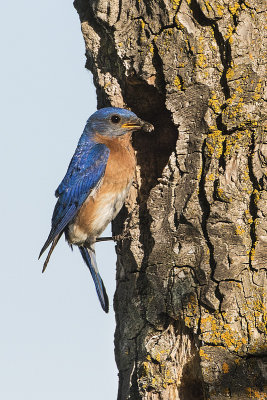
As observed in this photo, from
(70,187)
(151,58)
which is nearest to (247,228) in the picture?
(151,58)

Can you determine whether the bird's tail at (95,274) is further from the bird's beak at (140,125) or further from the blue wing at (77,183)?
the bird's beak at (140,125)

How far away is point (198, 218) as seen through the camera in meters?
4.02

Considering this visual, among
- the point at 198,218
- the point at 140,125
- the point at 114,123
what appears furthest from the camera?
the point at 114,123

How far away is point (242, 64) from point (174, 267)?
1.36 meters

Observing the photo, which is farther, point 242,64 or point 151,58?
point 151,58

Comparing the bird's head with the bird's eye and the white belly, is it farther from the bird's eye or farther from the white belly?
the white belly

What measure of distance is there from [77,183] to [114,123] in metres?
0.68

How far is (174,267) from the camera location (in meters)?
4.04

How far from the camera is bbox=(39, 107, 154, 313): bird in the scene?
525 centimetres

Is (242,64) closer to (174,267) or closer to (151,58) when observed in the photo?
(151,58)

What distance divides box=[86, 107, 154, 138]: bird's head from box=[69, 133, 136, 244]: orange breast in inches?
3.4

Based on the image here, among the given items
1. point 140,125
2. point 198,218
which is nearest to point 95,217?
point 140,125

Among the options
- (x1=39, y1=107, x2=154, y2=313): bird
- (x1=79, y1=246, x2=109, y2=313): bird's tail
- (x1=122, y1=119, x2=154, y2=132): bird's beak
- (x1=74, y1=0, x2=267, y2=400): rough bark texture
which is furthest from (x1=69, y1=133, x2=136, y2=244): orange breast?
(x1=74, y1=0, x2=267, y2=400): rough bark texture

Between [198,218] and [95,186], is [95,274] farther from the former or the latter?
[198,218]
